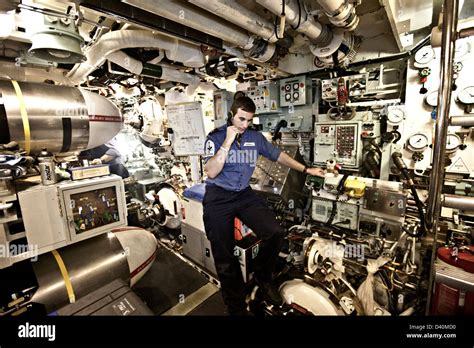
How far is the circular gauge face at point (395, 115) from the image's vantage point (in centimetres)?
263

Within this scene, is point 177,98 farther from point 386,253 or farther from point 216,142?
point 386,253

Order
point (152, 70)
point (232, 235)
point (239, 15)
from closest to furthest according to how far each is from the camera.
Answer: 1. point (239, 15)
2. point (232, 235)
3. point (152, 70)

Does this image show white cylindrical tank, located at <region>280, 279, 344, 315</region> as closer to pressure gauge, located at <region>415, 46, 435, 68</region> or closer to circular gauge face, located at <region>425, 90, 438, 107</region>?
circular gauge face, located at <region>425, 90, 438, 107</region>

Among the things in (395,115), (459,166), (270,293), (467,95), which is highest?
(467,95)

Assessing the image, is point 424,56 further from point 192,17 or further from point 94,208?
point 94,208

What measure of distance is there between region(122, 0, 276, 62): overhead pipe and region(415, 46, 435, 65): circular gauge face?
5.35ft

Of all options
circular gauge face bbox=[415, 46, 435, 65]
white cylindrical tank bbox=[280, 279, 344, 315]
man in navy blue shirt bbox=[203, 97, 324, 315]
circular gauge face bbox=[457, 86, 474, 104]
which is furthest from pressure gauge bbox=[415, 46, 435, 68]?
white cylindrical tank bbox=[280, 279, 344, 315]

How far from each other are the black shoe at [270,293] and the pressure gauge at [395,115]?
7.82ft

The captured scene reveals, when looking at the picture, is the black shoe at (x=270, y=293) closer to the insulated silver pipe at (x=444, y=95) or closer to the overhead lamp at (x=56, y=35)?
the insulated silver pipe at (x=444, y=95)

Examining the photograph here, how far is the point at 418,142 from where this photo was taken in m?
2.57

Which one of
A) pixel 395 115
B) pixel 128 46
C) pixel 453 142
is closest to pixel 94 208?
pixel 128 46

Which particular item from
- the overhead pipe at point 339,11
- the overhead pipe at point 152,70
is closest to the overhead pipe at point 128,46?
the overhead pipe at point 152,70

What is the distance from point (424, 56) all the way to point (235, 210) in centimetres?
270

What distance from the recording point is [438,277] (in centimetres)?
163
